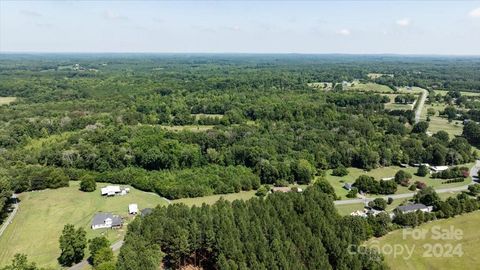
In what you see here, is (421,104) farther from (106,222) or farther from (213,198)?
(106,222)

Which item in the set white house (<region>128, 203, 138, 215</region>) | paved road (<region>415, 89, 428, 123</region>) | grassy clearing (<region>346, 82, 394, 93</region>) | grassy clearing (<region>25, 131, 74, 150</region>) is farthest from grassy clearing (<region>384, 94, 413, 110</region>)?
grassy clearing (<region>25, 131, 74, 150</region>)

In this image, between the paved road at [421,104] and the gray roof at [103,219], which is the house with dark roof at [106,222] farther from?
the paved road at [421,104]

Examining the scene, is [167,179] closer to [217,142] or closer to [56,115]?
[217,142]

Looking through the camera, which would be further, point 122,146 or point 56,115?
point 56,115

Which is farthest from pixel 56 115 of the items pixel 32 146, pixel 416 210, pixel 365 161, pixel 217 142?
pixel 416 210

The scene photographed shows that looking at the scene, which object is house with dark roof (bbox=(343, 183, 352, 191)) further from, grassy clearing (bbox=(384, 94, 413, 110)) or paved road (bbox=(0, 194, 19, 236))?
grassy clearing (bbox=(384, 94, 413, 110))

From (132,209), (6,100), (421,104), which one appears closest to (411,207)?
(132,209)
